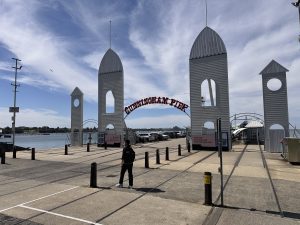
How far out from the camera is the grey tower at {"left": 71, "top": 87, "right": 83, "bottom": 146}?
37353 millimetres

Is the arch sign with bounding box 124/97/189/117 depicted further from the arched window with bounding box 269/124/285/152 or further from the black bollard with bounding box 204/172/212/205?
the black bollard with bounding box 204/172/212/205

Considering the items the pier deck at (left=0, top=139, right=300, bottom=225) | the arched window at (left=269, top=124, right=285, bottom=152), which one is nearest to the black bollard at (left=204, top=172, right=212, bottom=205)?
the pier deck at (left=0, top=139, right=300, bottom=225)

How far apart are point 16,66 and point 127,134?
17107 millimetres

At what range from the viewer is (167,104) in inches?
1420

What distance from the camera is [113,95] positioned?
3500 cm

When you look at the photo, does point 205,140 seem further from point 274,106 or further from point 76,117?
point 76,117

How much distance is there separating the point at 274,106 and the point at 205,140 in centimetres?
739

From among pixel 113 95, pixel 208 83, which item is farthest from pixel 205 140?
pixel 113 95

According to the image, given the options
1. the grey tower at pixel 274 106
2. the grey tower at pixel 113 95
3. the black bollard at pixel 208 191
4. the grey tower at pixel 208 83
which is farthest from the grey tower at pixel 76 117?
the black bollard at pixel 208 191

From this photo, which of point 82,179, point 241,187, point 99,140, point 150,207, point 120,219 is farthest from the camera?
point 99,140

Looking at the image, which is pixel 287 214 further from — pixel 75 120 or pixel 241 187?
pixel 75 120

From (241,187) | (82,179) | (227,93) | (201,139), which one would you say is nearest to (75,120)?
(201,139)

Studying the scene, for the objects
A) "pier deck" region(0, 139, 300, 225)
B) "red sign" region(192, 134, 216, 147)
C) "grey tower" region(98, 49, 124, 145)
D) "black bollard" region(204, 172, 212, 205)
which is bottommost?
"pier deck" region(0, 139, 300, 225)

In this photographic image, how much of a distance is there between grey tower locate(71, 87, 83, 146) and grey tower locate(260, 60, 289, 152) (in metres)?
23.3
